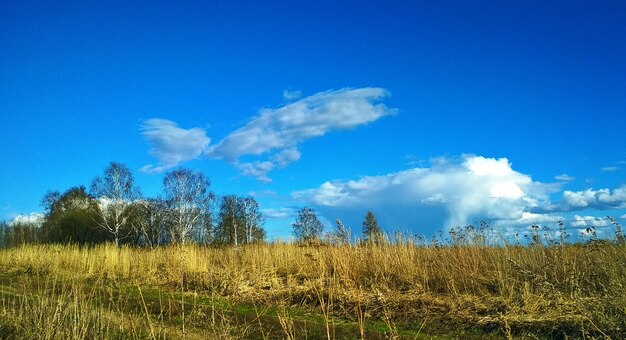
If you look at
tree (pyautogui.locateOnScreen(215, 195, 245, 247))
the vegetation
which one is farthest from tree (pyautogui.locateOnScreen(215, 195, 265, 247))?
the vegetation

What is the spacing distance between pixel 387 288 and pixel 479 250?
2835mm

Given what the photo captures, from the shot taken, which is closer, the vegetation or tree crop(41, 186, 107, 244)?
the vegetation

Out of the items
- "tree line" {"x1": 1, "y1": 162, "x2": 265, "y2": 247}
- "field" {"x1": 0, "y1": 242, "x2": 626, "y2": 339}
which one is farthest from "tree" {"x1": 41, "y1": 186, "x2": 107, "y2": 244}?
"field" {"x1": 0, "y1": 242, "x2": 626, "y2": 339}

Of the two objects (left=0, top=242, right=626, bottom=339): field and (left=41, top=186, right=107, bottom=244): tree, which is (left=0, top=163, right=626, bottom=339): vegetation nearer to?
(left=0, top=242, right=626, bottom=339): field

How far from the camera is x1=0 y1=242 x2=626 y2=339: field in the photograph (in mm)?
5504

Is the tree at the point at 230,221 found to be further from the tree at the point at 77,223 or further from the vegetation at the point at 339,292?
the vegetation at the point at 339,292

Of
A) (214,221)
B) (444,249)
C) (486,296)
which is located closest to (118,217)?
(214,221)

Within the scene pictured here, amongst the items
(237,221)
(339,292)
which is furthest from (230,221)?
(339,292)

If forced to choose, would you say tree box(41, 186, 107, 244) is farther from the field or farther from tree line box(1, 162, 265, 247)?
the field

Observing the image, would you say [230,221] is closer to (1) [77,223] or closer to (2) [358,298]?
(1) [77,223]

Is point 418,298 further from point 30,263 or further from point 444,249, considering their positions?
point 30,263

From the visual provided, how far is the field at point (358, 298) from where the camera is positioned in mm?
5504

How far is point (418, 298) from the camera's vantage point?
8758mm

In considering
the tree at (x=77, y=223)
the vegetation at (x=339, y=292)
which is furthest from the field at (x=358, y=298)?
the tree at (x=77, y=223)
